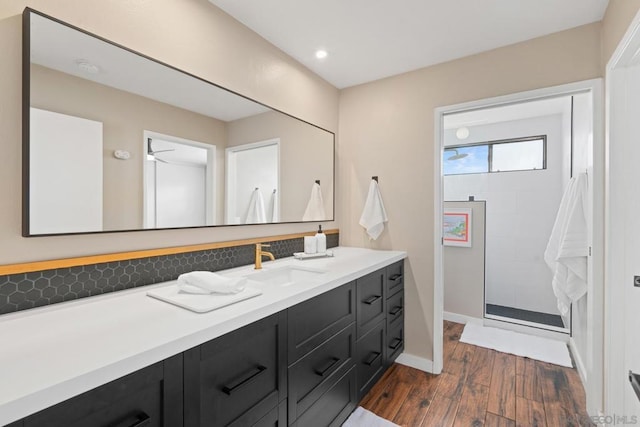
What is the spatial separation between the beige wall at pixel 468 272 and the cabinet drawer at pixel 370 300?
139cm

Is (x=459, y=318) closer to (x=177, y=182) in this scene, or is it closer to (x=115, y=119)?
(x=177, y=182)

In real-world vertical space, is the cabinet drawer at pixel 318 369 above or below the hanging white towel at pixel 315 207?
below

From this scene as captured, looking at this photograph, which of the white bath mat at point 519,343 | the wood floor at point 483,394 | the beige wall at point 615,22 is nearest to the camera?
the beige wall at point 615,22

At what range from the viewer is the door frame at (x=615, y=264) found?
1.60 metres

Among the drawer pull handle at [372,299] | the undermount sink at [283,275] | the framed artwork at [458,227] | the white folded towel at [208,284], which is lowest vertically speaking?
the drawer pull handle at [372,299]

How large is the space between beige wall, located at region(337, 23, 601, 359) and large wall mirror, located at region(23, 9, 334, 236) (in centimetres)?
91

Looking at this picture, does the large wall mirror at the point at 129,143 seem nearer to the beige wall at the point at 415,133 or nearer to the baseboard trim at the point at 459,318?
the beige wall at the point at 415,133

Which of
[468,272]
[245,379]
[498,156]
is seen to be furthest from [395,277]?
[498,156]

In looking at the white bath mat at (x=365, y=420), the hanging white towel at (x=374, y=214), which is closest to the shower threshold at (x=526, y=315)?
the hanging white towel at (x=374, y=214)

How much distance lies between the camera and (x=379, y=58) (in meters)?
2.34

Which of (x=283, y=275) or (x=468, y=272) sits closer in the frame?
(x=283, y=275)

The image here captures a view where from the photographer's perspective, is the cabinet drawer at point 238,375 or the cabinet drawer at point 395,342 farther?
the cabinet drawer at point 395,342

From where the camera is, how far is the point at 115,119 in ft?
4.40

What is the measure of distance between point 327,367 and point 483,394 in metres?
1.31
